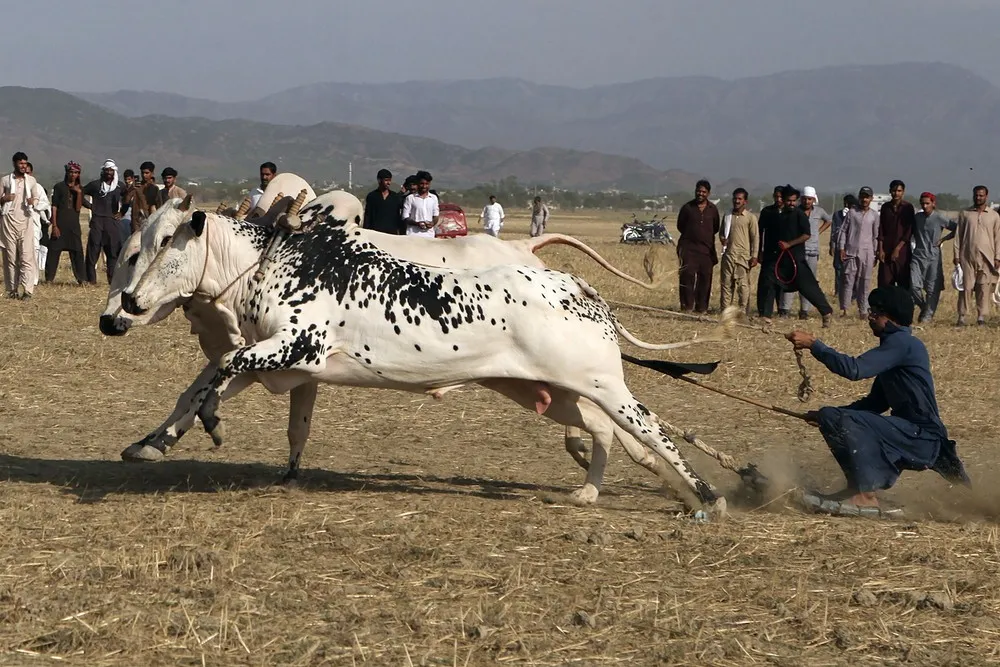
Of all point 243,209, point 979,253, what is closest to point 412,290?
point 243,209

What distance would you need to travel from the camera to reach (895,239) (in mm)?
17844

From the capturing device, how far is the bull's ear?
24.8 ft

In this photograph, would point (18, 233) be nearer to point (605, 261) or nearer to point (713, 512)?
point (605, 261)

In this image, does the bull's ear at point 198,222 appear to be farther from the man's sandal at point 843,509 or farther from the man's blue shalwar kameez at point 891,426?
the man's sandal at point 843,509

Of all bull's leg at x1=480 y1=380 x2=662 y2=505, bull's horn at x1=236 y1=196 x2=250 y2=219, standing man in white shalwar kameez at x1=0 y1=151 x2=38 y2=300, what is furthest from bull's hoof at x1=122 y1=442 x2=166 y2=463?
standing man in white shalwar kameez at x1=0 y1=151 x2=38 y2=300

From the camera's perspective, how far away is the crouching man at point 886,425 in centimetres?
771

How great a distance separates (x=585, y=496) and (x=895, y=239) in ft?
36.2

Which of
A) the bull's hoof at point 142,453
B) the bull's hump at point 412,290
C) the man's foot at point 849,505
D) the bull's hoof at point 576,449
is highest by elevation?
the bull's hump at point 412,290

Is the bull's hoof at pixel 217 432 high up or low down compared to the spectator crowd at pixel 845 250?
down

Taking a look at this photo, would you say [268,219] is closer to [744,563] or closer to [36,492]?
[36,492]

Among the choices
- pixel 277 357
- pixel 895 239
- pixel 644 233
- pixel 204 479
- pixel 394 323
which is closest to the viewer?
pixel 277 357

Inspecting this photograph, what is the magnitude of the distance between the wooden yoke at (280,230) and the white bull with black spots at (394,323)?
42 mm

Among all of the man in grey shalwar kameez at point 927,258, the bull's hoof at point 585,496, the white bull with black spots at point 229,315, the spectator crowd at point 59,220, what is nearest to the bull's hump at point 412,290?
the white bull with black spots at point 229,315

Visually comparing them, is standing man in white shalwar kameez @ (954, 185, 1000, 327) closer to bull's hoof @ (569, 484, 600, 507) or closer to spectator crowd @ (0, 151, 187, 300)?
spectator crowd @ (0, 151, 187, 300)
